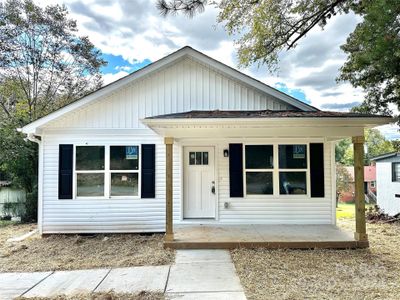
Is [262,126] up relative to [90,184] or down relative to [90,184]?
up

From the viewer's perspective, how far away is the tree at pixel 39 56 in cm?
1292

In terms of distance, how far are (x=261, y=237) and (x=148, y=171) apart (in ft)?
11.1

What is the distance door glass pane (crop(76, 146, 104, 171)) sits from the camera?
27.1 ft

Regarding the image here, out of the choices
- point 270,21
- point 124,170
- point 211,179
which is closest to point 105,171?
point 124,170

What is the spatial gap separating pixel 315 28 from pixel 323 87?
13.0 meters

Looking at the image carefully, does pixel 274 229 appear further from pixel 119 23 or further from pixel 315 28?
pixel 119 23

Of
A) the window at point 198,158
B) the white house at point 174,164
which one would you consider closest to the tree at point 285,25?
the white house at point 174,164

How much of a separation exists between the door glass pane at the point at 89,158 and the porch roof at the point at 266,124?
2.40 meters

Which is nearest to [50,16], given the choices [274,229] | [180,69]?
[180,69]

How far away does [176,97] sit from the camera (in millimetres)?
8469

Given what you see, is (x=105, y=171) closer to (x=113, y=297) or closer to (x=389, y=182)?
(x=113, y=297)

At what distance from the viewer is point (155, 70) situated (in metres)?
8.39

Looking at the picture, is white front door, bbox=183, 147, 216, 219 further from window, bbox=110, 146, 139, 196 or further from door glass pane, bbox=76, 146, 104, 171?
door glass pane, bbox=76, 146, 104, 171

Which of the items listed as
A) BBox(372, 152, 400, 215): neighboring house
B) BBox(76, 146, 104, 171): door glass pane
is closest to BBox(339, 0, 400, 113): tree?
BBox(372, 152, 400, 215): neighboring house
